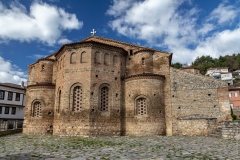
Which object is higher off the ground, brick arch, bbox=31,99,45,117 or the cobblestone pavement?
brick arch, bbox=31,99,45,117

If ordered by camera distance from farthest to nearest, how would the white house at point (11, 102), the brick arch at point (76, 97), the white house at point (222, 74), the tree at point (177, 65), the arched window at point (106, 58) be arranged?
the tree at point (177, 65), the white house at point (222, 74), the white house at point (11, 102), the arched window at point (106, 58), the brick arch at point (76, 97)

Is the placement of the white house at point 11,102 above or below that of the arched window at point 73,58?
below

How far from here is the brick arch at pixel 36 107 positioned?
19281 millimetres

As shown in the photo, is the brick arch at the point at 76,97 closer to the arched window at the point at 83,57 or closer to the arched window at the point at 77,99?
the arched window at the point at 77,99

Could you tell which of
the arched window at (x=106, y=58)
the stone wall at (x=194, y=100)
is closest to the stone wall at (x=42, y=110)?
the arched window at (x=106, y=58)

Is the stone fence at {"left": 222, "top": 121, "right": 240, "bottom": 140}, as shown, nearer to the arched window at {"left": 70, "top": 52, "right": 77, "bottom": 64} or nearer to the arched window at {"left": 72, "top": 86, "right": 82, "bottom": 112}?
the arched window at {"left": 72, "top": 86, "right": 82, "bottom": 112}

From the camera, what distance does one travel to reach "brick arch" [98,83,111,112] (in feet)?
55.8

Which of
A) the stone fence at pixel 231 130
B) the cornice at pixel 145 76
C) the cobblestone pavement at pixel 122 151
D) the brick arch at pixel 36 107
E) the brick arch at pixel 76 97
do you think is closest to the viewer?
the cobblestone pavement at pixel 122 151

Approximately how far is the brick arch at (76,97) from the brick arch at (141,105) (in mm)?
4714

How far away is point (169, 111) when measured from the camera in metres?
18.1

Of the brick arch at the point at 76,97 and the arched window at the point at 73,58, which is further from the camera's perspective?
the arched window at the point at 73,58

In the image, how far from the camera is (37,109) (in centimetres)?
1950

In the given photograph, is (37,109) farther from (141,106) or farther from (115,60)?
(141,106)

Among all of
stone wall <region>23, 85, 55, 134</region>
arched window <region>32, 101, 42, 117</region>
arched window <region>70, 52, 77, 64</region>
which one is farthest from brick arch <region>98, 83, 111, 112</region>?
arched window <region>32, 101, 42, 117</region>
